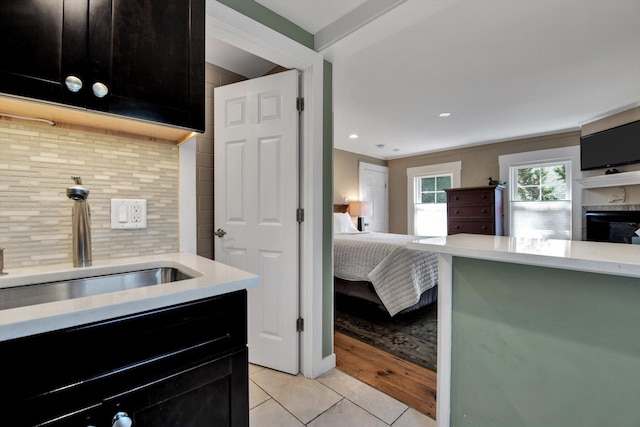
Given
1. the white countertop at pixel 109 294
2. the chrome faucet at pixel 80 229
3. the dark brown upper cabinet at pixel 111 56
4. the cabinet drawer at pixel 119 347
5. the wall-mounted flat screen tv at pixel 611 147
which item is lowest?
→ the cabinet drawer at pixel 119 347

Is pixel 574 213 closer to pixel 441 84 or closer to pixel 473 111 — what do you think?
pixel 473 111

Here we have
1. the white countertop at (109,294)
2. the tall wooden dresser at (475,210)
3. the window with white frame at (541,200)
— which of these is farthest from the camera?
the tall wooden dresser at (475,210)

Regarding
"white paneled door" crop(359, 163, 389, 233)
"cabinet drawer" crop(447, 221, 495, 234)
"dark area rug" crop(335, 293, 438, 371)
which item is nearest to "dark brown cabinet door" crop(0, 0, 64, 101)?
"dark area rug" crop(335, 293, 438, 371)

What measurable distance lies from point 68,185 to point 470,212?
5130 millimetres

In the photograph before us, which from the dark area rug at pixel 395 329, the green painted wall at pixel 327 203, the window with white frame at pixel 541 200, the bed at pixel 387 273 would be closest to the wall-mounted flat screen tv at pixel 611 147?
the window with white frame at pixel 541 200

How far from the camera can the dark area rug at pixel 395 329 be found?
2.17 meters

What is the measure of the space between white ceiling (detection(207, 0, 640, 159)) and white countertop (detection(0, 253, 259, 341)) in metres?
1.55

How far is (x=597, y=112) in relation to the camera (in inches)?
142

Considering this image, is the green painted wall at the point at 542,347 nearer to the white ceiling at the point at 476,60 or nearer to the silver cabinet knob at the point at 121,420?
the silver cabinet knob at the point at 121,420

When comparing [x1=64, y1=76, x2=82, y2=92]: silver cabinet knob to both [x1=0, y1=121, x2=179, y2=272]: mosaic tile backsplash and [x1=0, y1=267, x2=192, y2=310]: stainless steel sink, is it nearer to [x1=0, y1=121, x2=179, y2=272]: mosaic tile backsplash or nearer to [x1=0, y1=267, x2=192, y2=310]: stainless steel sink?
[x1=0, y1=121, x2=179, y2=272]: mosaic tile backsplash

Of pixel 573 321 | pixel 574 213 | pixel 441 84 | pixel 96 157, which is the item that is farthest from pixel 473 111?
pixel 96 157

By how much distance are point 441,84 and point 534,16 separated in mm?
996

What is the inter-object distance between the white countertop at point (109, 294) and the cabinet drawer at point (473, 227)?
15.5 ft

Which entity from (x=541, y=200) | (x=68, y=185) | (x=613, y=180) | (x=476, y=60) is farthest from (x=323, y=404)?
(x=541, y=200)
